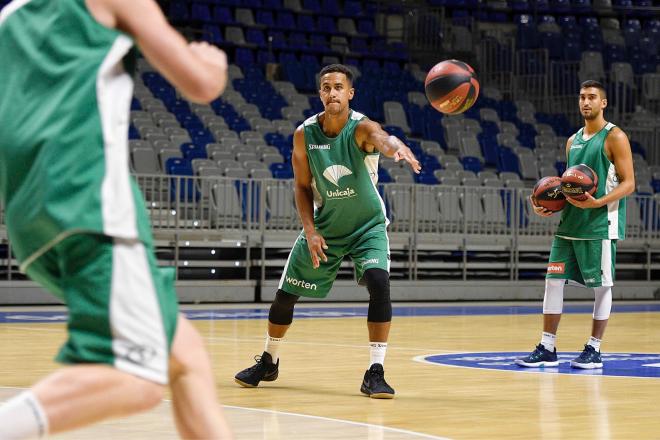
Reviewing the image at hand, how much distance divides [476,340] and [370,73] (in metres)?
12.3

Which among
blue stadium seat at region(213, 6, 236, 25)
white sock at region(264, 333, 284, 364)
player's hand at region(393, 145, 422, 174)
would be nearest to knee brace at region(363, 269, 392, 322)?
white sock at region(264, 333, 284, 364)

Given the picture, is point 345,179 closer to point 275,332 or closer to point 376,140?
point 376,140

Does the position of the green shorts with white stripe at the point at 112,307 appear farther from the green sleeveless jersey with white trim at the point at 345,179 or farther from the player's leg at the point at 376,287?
the green sleeveless jersey with white trim at the point at 345,179

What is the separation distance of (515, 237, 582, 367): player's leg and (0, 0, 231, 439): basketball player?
5963 millimetres

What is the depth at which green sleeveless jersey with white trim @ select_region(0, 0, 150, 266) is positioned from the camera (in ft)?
8.56

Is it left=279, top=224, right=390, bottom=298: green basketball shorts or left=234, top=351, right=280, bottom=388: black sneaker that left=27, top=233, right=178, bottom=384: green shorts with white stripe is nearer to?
left=279, top=224, right=390, bottom=298: green basketball shorts

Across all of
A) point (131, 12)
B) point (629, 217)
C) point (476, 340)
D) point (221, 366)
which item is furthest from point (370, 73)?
point (131, 12)

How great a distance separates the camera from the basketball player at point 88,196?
2.58m

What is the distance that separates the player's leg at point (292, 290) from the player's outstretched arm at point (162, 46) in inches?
170

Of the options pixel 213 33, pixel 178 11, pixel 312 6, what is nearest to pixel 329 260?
pixel 213 33

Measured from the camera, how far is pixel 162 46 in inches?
103

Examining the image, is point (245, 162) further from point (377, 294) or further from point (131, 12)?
point (131, 12)

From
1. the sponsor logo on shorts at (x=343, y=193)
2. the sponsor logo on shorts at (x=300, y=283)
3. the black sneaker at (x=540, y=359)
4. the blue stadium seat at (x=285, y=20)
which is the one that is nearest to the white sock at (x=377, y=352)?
the sponsor logo on shorts at (x=300, y=283)

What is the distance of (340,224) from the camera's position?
700 cm
